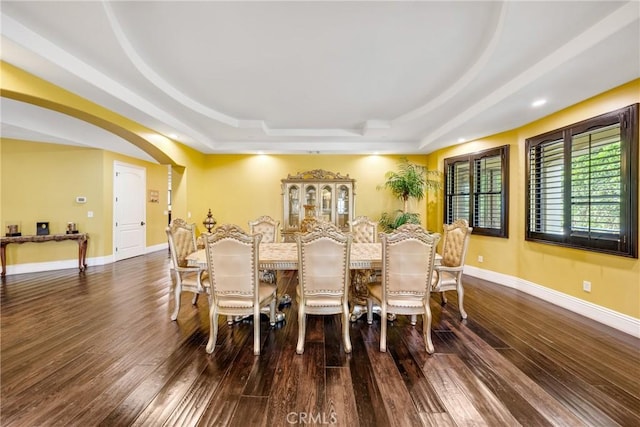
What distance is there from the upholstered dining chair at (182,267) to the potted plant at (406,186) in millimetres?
3916

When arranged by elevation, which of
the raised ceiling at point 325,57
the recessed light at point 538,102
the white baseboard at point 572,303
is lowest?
the white baseboard at point 572,303

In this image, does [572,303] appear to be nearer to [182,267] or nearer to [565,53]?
[565,53]

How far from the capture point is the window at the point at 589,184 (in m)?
2.62

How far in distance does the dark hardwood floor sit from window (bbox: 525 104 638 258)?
38.2 inches

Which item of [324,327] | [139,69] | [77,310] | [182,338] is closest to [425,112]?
[324,327]

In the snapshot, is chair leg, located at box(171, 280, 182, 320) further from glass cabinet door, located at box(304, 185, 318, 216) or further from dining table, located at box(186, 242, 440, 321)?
glass cabinet door, located at box(304, 185, 318, 216)

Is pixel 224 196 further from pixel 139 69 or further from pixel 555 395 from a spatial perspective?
pixel 555 395

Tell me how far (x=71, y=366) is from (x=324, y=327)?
215cm

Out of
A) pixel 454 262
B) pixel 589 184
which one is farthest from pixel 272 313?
pixel 589 184

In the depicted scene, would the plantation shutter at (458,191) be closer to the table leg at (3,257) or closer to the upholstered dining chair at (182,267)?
the upholstered dining chair at (182,267)

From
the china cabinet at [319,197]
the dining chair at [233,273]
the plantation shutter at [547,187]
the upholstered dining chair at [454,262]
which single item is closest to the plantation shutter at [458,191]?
the plantation shutter at [547,187]

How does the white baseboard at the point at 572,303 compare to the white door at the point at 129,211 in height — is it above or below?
below

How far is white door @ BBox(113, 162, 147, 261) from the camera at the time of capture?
5.83m

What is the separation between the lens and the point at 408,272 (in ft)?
7.28
